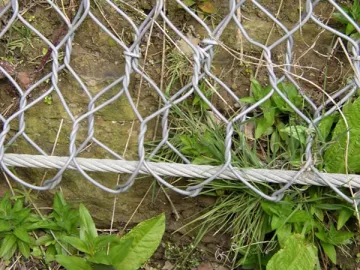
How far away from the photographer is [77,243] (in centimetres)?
160

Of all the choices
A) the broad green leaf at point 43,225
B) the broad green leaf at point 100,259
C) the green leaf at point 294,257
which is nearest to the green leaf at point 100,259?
the broad green leaf at point 100,259

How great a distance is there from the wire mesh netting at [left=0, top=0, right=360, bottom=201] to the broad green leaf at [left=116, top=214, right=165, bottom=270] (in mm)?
136

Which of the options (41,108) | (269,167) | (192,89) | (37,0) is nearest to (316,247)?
(269,167)

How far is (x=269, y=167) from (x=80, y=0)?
0.78m

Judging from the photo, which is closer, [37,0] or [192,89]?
[192,89]

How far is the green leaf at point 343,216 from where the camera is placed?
63.3 inches

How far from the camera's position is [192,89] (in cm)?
160

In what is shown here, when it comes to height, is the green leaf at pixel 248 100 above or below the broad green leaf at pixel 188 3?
below

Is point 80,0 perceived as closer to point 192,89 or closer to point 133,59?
point 133,59

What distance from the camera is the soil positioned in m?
1.73

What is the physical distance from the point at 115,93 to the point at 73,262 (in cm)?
53

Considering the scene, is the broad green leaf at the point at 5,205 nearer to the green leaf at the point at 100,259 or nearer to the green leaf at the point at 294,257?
the green leaf at the point at 100,259

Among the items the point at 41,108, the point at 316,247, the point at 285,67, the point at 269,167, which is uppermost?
the point at 285,67

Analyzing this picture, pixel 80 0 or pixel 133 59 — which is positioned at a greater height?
pixel 80 0
